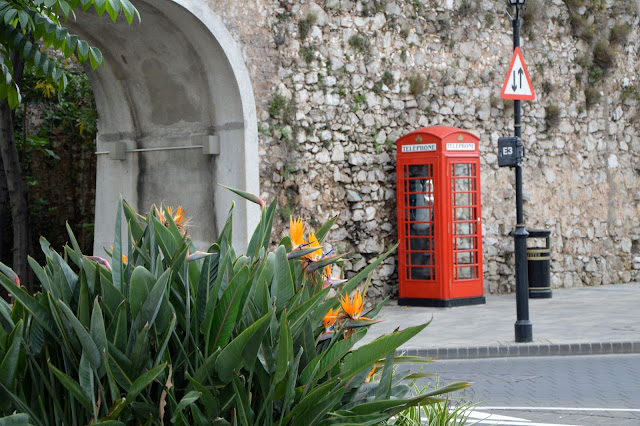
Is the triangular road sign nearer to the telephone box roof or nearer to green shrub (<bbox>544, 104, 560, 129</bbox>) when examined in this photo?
the telephone box roof

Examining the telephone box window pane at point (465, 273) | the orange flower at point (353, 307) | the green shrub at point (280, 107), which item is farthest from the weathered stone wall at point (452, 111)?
the orange flower at point (353, 307)

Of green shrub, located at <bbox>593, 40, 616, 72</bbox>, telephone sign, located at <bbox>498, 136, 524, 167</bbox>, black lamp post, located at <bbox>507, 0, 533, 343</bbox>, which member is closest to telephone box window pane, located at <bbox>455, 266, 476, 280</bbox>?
black lamp post, located at <bbox>507, 0, 533, 343</bbox>

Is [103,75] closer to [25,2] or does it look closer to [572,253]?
[25,2]

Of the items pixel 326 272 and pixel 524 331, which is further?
pixel 524 331

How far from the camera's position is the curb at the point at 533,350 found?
9625mm

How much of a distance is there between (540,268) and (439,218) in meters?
2.42

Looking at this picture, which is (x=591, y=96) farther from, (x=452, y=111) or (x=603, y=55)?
(x=452, y=111)

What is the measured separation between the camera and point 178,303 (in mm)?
3084

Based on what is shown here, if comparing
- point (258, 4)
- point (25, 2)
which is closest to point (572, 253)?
point (258, 4)

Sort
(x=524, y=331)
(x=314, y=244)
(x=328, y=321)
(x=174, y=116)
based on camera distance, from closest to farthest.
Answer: (x=328, y=321)
(x=314, y=244)
(x=524, y=331)
(x=174, y=116)

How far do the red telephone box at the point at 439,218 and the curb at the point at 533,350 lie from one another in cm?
321

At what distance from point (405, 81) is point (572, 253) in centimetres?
456

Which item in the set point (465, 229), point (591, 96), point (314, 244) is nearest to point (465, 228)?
point (465, 229)

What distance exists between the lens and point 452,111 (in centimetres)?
1417
